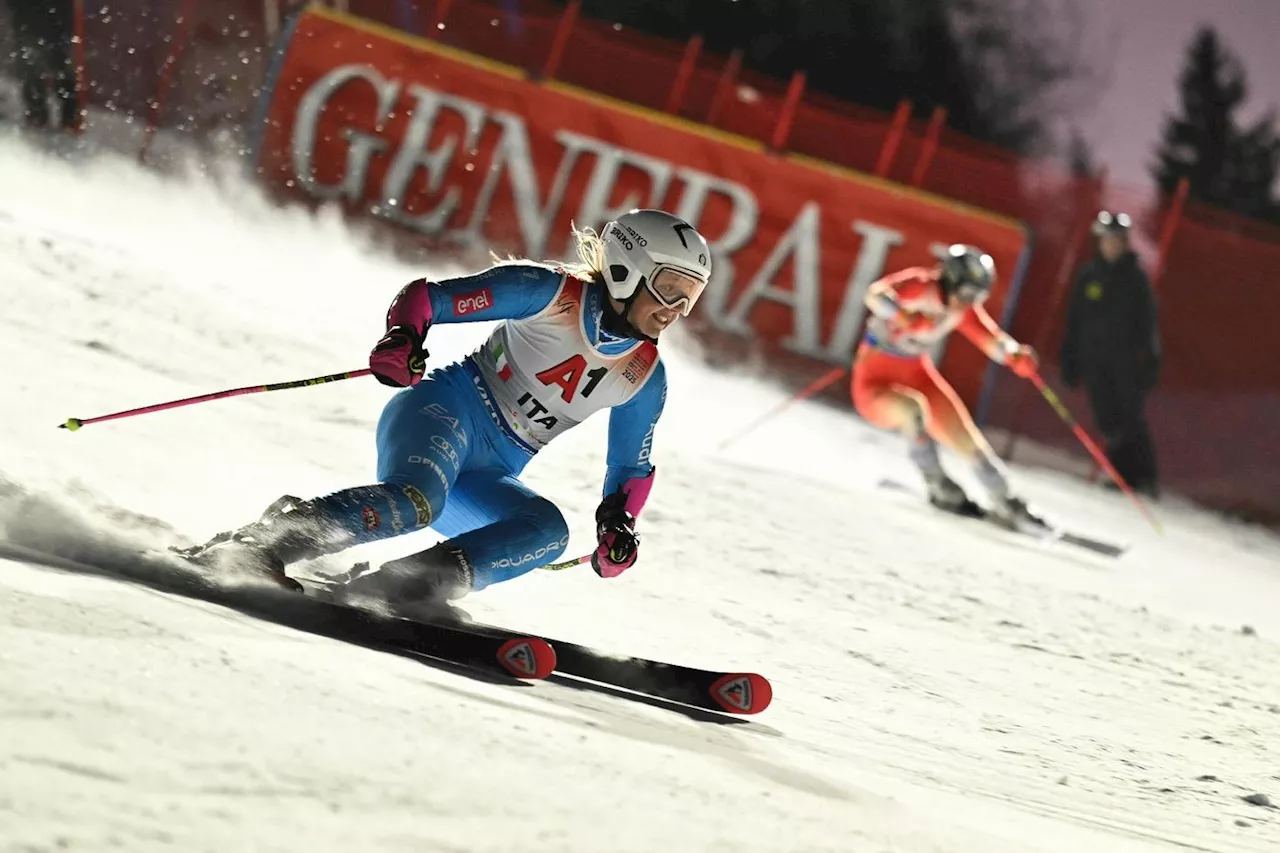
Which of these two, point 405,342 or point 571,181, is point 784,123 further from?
point 405,342

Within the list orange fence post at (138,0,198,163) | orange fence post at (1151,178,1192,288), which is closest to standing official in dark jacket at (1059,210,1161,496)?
orange fence post at (1151,178,1192,288)

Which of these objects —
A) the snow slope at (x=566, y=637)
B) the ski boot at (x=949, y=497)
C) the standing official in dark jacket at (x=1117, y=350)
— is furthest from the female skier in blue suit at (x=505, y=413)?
the standing official in dark jacket at (x=1117, y=350)

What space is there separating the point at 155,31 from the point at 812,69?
30.3 ft

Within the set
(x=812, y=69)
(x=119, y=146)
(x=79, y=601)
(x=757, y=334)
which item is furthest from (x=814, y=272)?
(x=79, y=601)

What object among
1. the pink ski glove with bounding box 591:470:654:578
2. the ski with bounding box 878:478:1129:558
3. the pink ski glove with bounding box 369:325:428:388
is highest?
the pink ski glove with bounding box 369:325:428:388

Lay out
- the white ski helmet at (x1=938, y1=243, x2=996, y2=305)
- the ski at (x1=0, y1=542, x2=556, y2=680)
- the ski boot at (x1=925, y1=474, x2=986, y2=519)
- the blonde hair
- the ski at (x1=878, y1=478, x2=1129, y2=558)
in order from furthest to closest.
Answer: the ski boot at (x1=925, y1=474, x2=986, y2=519) → the ski at (x1=878, y1=478, x2=1129, y2=558) → the white ski helmet at (x1=938, y1=243, x2=996, y2=305) → the blonde hair → the ski at (x1=0, y1=542, x2=556, y2=680)

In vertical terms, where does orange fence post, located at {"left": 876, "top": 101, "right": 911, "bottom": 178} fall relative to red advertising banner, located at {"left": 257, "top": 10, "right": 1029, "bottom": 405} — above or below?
above

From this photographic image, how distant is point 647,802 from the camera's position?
2951 mm

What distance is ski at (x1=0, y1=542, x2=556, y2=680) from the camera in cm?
367

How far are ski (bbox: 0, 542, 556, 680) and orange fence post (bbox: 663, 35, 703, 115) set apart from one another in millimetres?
9909

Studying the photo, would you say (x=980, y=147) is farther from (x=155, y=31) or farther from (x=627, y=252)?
(x=627, y=252)

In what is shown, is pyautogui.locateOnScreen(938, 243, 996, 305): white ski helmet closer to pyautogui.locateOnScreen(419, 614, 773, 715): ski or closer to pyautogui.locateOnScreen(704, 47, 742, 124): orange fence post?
pyautogui.locateOnScreen(704, 47, 742, 124): orange fence post

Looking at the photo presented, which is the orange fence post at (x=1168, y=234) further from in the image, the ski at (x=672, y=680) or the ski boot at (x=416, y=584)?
the ski boot at (x=416, y=584)

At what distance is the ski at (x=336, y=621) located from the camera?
3.67 meters
